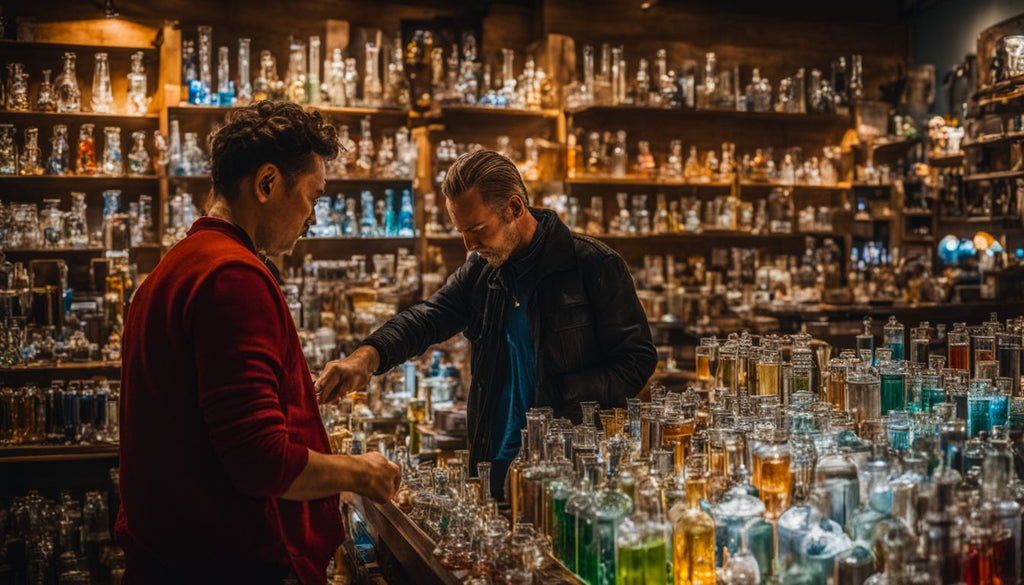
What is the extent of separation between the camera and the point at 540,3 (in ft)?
21.6

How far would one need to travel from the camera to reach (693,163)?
261 inches

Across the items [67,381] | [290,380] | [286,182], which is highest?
[286,182]

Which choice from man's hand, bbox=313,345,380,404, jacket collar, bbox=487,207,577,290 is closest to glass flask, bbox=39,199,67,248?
man's hand, bbox=313,345,380,404

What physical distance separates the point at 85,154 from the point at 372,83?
164 cm

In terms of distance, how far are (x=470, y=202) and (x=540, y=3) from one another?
437 cm

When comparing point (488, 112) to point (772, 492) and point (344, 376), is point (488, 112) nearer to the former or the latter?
point (344, 376)

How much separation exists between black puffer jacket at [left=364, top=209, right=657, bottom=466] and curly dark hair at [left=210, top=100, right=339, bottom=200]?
3.04 feet

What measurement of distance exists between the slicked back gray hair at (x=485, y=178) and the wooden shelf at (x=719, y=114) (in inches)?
148

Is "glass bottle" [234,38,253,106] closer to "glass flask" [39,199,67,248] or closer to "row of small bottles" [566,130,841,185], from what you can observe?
"glass flask" [39,199,67,248]

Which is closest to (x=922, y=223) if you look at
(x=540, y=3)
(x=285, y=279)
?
(x=540, y=3)

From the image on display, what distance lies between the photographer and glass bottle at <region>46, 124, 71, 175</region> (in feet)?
17.3

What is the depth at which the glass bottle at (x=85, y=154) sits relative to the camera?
211 inches

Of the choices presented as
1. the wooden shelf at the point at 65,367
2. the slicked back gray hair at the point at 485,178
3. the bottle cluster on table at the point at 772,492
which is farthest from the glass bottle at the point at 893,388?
the wooden shelf at the point at 65,367

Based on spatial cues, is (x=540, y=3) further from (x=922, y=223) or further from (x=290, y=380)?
(x=290, y=380)
